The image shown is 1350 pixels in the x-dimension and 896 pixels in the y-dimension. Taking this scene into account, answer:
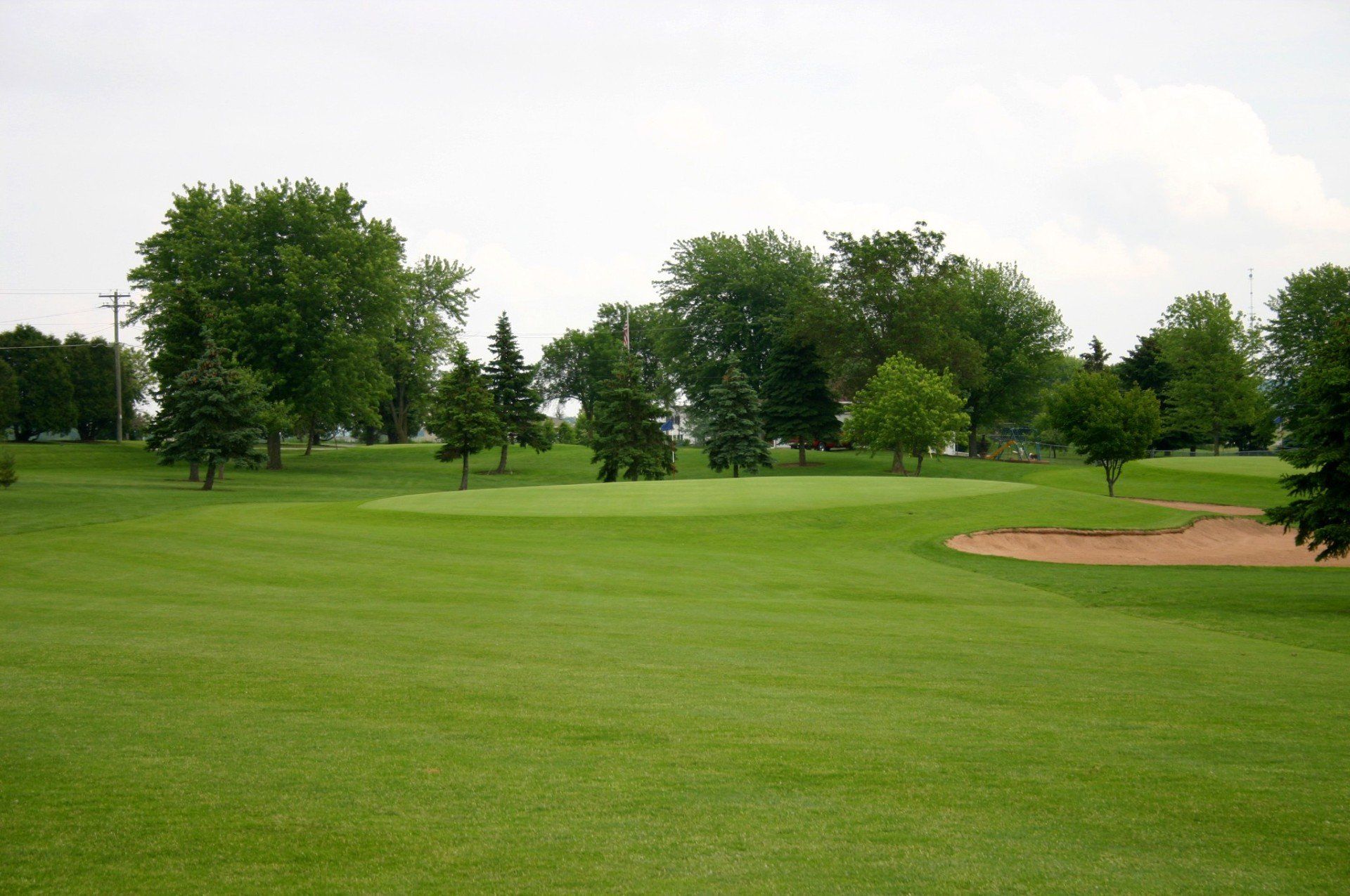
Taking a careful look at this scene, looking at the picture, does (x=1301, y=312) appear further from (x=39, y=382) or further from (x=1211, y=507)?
(x=39, y=382)

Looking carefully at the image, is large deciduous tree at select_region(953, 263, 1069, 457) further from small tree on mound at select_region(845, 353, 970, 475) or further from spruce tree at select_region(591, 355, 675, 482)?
spruce tree at select_region(591, 355, 675, 482)

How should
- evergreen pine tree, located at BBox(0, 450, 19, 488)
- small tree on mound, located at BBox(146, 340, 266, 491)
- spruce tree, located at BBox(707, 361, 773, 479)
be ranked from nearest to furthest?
1. evergreen pine tree, located at BBox(0, 450, 19, 488)
2. small tree on mound, located at BBox(146, 340, 266, 491)
3. spruce tree, located at BBox(707, 361, 773, 479)

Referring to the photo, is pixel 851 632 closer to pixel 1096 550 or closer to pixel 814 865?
pixel 814 865

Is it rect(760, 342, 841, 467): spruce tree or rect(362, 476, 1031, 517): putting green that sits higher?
rect(760, 342, 841, 467): spruce tree

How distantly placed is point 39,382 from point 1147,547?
8137 centimetres

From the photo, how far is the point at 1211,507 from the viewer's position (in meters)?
43.1

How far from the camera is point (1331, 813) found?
5992mm

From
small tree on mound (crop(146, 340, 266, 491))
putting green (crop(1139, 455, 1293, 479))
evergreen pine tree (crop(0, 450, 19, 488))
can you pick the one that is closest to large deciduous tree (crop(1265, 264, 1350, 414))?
putting green (crop(1139, 455, 1293, 479))

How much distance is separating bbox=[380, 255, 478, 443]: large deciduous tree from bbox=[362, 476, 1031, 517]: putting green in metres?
42.1

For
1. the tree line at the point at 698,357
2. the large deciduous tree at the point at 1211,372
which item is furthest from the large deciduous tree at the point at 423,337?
the large deciduous tree at the point at 1211,372

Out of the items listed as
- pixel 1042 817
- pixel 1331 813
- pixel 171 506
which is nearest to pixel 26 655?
pixel 1042 817

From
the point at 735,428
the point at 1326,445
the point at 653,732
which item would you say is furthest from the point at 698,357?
the point at 653,732

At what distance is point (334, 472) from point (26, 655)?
171 ft

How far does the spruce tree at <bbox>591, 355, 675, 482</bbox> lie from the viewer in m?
54.3
